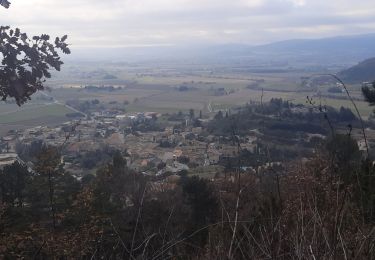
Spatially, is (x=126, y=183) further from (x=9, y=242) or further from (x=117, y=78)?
(x=117, y=78)

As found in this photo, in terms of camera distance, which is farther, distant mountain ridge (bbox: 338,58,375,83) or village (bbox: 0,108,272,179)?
distant mountain ridge (bbox: 338,58,375,83)

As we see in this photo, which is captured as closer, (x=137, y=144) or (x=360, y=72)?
(x=137, y=144)

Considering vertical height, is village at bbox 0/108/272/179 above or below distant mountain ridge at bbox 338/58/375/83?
below

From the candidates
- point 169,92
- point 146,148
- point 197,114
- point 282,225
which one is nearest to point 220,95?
point 169,92

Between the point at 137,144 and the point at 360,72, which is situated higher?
the point at 360,72

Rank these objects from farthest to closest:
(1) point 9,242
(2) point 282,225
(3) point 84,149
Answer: (3) point 84,149
(1) point 9,242
(2) point 282,225

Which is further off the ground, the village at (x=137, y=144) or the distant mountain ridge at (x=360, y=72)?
the distant mountain ridge at (x=360, y=72)

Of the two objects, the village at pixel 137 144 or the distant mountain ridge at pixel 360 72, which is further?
the distant mountain ridge at pixel 360 72

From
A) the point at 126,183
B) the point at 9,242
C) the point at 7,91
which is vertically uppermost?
the point at 7,91

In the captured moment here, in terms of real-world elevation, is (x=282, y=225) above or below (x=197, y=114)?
above

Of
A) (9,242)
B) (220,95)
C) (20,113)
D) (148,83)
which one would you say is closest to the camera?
(9,242)

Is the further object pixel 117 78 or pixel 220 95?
pixel 117 78
